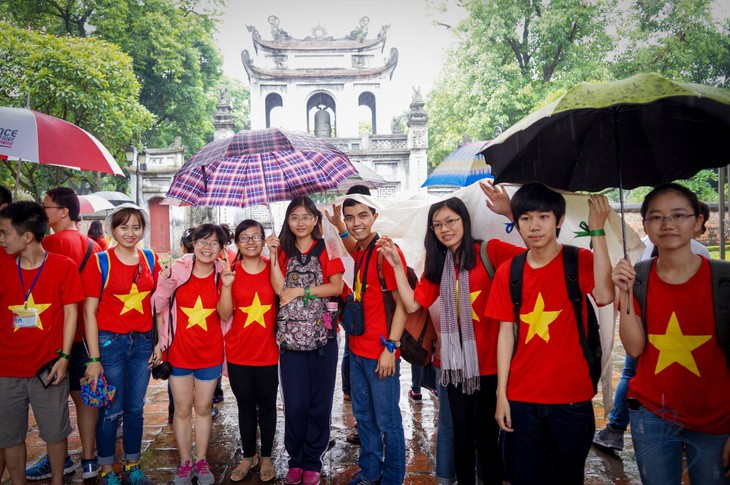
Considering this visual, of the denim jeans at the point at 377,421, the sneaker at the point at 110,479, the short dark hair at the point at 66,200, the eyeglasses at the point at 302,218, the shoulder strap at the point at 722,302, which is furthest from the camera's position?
the short dark hair at the point at 66,200

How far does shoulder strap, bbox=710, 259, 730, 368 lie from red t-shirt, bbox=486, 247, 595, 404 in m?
0.46

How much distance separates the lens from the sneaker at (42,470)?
3.16m

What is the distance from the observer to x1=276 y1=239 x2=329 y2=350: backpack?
9.77 feet

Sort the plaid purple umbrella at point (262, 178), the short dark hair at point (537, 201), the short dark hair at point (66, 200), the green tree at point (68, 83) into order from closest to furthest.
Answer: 1. the short dark hair at point (537, 201)
2. the short dark hair at point (66, 200)
3. the plaid purple umbrella at point (262, 178)
4. the green tree at point (68, 83)

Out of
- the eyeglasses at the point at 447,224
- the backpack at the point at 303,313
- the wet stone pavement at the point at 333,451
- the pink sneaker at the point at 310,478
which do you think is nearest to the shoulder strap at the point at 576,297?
the eyeglasses at the point at 447,224

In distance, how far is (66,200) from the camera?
334cm

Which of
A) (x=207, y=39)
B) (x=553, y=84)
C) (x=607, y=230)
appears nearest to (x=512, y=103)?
(x=553, y=84)

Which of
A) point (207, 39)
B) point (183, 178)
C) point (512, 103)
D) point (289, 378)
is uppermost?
point (207, 39)

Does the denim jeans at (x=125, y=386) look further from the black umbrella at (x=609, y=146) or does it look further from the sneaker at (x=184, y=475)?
the black umbrella at (x=609, y=146)

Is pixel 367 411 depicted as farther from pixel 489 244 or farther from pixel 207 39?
pixel 207 39

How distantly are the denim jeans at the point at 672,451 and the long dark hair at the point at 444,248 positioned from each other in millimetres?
1080

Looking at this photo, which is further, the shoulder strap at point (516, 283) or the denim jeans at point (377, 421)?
the denim jeans at point (377, 421)

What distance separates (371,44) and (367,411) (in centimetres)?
2718

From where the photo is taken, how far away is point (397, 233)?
3178 millimetres
